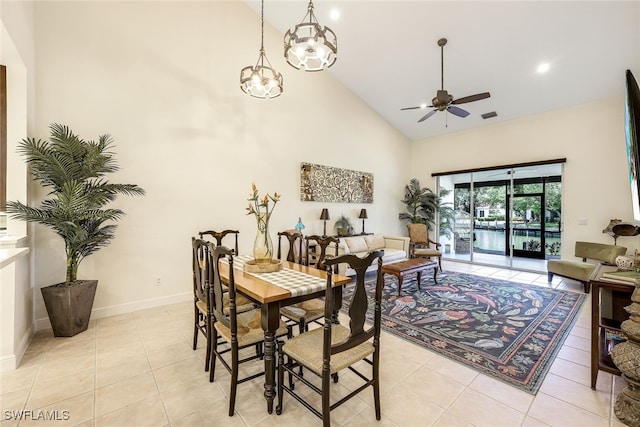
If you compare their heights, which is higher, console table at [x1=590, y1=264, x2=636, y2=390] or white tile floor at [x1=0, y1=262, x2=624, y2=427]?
console table at [x1=590, y1=264, x2=636, y2=390]

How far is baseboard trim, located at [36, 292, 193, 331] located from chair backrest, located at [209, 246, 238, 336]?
2.25 m

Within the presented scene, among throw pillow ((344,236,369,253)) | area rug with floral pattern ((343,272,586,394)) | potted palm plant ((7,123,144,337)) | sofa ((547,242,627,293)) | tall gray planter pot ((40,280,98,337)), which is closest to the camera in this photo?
area rug with floral pattern ((343,272,586,394))

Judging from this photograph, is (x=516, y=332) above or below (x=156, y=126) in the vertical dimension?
below

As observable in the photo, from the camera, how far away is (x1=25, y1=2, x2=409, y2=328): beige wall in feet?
10.3

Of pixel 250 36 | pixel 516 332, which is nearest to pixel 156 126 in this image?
pixel 250 36

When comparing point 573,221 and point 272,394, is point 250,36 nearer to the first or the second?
point 272,394

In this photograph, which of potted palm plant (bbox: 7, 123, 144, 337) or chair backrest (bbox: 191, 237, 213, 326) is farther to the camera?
potted palm plant (bbox: 7, 123, 144, 337)

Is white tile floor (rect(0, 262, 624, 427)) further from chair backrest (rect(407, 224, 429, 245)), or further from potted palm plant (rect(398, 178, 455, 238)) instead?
potted palm plant (rect(398, 178, 455, 238))

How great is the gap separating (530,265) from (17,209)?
28.1 feet

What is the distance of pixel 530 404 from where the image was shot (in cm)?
185

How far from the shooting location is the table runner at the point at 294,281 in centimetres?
185

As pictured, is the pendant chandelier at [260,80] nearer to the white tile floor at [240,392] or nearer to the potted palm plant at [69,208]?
the potted palm plant at [69,208]

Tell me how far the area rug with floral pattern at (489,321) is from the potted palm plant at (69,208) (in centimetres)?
325

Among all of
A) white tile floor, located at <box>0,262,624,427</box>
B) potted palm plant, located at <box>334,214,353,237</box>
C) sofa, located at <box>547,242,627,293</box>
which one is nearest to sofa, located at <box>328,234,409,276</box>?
potted palm plant, located at <box>334,214,353,237</box>
